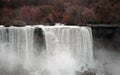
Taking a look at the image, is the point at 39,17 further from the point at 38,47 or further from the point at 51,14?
the point at 38,47

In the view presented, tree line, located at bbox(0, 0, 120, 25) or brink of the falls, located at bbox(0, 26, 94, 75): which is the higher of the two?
tree line, located at bbox(0, 0, 120, 25)

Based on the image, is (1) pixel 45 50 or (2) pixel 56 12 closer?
(1) pixel 45 50

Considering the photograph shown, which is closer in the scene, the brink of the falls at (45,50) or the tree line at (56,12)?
the brink of the falls at (45,50)

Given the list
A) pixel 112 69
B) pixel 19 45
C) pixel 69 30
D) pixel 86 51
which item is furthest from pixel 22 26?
pixel 112 69

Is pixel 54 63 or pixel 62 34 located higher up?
pixel 62 34

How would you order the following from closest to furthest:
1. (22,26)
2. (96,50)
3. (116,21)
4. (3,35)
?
(3,35) < (22,26) < (96,50) < (116,21)

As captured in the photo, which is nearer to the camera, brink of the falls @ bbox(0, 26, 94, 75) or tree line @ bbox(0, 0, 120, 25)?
brink of the falls @ bbox(0, 26, 94, 75)

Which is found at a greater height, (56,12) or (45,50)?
(56,12)

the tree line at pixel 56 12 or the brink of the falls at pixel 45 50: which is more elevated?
the tree line at pixel 56 12
